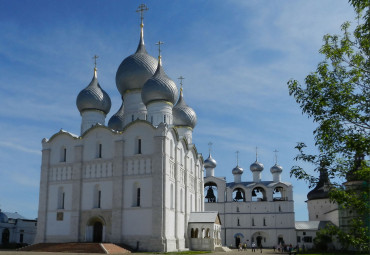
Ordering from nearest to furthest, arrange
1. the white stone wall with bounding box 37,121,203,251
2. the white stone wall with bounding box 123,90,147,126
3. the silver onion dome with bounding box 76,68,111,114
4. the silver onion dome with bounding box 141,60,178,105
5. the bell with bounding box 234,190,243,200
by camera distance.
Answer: the white stone wall with bounding box 37,121,203,251 < the silver onion dome with bounding box 141,60,178,105 < the silver onion dome with bounding box 76,68,111,114 < the white stone wall with bounding box 123,90,147,126 < the bell with bounding box 234,190,243,200

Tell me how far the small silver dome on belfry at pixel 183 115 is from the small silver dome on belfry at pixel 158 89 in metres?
6.55

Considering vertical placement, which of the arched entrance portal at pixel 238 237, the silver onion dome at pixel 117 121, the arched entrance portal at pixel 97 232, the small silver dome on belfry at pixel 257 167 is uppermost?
the silver onion dome at pixel 117 121

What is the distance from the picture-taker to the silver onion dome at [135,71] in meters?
35.2

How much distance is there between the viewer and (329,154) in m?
8.80

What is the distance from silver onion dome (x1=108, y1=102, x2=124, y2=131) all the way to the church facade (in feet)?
8.89

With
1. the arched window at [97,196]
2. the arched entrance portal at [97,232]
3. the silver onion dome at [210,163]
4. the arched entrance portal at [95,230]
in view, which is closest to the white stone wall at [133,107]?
the arched window at [97,196]

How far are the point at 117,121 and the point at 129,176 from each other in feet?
32.6

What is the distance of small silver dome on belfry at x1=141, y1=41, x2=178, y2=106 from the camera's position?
1287 inches

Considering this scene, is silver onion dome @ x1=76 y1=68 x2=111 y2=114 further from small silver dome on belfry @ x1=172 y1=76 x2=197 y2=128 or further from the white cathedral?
small silver dome on belfry @ x1=172 y1=76 x2=197 y2=128

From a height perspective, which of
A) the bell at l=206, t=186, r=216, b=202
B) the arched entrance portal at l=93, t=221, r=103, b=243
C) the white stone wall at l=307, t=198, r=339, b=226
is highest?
the bell at l=206, t=186, r=216, b=202

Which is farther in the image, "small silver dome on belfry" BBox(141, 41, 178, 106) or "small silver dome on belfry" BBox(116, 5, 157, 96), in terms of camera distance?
"small silver dome on belfry" BBox(116, 5, 157, 96)

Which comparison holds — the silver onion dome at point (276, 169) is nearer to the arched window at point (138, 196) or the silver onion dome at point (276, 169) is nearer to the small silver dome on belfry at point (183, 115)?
the small silver dome on belfry at point (183, 115)

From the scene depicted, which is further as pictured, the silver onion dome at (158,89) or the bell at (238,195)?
the bell at (238,195)

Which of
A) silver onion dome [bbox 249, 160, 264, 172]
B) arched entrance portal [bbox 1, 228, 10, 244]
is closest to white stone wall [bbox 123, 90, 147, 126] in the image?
arched entrance portal [bbox 1, 228, 10, 244]
